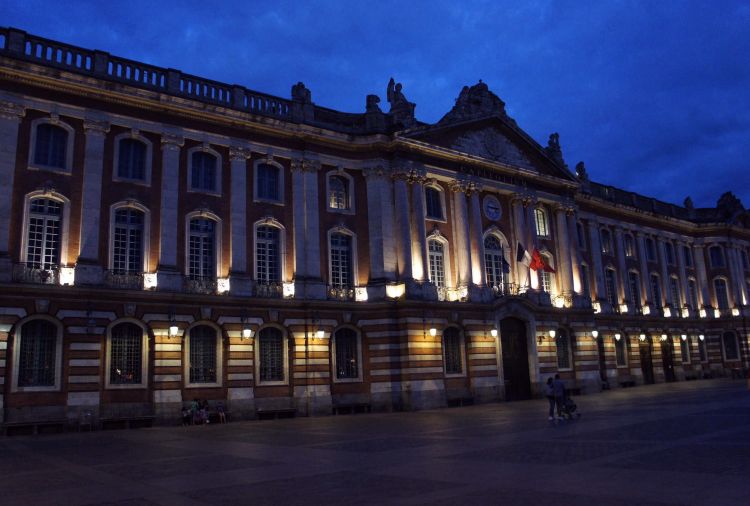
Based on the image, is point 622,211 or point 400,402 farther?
point 622,211

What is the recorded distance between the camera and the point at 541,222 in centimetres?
4384

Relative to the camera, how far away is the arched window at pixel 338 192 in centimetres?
3544

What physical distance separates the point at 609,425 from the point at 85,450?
49.8 ft

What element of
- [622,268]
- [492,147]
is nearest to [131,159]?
[492,147]

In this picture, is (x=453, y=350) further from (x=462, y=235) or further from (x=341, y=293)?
(x=341, y=293)

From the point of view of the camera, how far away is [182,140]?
30.9m

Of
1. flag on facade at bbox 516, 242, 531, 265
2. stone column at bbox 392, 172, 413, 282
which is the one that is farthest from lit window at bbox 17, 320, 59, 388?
flag on facade at bbox 516, 242, 531, 265

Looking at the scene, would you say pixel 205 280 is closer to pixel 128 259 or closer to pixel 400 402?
pixel 128 259

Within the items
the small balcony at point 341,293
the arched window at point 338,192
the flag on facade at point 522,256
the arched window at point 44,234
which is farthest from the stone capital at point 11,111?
the flag on facade at point 522,256

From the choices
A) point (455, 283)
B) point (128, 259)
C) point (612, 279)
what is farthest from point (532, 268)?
point (128, 259)

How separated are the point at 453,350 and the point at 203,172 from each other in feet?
53.0

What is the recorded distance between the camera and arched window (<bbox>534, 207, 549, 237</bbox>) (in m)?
43.5

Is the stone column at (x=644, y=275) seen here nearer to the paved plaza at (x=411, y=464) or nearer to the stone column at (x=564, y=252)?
the stone column at (x=564, y=252)

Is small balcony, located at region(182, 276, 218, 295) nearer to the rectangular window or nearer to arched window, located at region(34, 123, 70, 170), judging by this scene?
arched window, located at region(34, 123, 70, 170)
